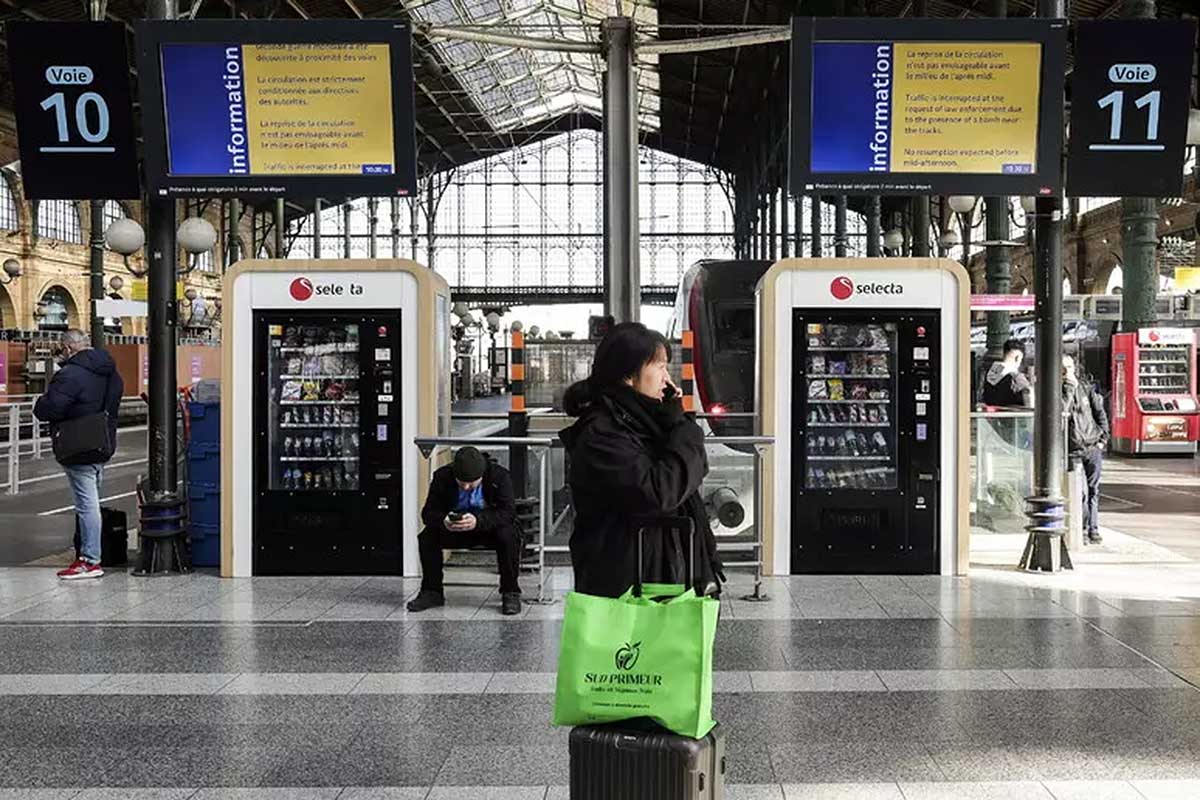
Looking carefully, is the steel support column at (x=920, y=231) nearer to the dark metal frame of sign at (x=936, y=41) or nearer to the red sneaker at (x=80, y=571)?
the dark metal frame of sign at (x=936, y=41)

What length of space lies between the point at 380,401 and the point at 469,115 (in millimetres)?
38050

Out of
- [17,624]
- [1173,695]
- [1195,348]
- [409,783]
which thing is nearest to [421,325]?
[17,624]

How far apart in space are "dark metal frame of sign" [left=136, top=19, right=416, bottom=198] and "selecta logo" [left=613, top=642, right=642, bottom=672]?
20.2 feet

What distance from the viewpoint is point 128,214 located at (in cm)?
4019

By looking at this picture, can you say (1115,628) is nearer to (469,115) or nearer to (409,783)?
(409,783)

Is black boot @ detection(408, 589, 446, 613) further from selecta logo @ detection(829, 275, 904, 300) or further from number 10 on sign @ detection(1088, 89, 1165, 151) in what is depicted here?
number 10 on sign @ detection(1088, 89, 1165, 151)

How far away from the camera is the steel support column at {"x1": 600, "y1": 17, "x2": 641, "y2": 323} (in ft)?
34.4

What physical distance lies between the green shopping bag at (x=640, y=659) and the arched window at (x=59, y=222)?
39.9m

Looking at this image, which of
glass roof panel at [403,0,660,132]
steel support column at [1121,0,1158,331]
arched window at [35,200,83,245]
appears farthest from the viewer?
arched window at [35,200,83,245]

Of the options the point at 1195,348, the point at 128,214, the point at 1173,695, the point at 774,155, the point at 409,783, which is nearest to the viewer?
the point at 409,783

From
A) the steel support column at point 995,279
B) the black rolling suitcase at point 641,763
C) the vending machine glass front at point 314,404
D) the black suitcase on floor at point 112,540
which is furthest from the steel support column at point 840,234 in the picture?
the black rolling suitcase at point 641,763

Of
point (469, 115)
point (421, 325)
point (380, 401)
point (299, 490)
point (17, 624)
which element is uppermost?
point (469, 115)

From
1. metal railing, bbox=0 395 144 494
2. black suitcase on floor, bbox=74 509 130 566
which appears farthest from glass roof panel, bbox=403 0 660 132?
black suitcase on floor, bbox=74 509 130 566

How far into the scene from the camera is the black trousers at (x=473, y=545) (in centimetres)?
729
